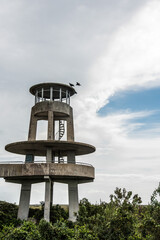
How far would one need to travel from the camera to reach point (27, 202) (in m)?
31.9

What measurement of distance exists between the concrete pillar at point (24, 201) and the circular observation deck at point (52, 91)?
11.6m

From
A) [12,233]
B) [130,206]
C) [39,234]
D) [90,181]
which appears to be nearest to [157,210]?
[130,206]

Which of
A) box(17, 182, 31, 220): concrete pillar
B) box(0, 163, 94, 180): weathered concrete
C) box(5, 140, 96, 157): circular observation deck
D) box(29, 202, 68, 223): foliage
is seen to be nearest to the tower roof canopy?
box(5, 140, 96, 157): circular observation deck

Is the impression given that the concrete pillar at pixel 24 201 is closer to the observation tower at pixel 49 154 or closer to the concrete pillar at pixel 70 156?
the observation tower at pixel 49 154

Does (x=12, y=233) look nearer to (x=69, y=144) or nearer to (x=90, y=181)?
(x=69, y=144)

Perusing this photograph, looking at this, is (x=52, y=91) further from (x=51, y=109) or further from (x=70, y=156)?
(x=70, y=156)

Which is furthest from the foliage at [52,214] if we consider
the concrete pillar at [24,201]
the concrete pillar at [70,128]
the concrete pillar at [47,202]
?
the concrete pillar at [70,128]

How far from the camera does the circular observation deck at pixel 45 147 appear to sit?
29.3 metres

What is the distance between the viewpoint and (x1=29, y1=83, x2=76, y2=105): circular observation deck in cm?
3416

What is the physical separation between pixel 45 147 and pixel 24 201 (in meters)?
7.33

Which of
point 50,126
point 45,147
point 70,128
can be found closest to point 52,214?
point 45,147

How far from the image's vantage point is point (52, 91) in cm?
3456

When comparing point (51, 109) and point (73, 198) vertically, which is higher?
point (51, 109)

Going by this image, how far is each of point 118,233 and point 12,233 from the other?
7423mm
